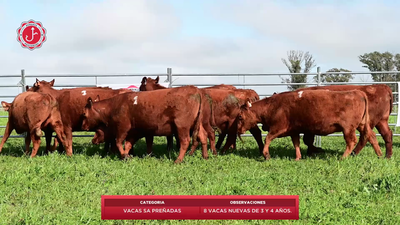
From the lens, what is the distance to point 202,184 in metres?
5.68

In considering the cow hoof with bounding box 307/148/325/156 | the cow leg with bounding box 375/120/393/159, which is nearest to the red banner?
the cow hoof with bounding box 307/148/325/156

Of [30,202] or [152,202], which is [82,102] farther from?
[152,202]

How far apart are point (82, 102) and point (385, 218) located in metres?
6.71

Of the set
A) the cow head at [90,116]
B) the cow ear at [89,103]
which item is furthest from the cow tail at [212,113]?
the cow ear at [89,103]

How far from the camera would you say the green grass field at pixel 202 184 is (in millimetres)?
4465

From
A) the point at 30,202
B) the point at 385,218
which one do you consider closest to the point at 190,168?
the point at 30,202

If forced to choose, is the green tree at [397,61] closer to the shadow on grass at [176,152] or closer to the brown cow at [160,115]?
the shadow on grass at [176,152]

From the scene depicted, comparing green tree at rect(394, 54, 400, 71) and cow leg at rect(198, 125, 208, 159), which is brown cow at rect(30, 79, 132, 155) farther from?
green tree at rect(394, 54, 400, 71)

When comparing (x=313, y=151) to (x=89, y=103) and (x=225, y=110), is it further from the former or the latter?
(x=89, y=103)

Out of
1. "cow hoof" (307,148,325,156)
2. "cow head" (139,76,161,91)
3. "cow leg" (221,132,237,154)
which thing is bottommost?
"cow hoof" (307,148,325,156)

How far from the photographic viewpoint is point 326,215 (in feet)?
14.5

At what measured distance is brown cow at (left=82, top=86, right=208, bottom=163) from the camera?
739 centimetres

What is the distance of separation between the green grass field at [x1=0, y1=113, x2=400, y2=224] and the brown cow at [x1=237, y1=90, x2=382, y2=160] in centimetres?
59

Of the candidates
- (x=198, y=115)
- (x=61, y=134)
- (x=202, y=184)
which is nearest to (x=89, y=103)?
(x=61, y=134)
